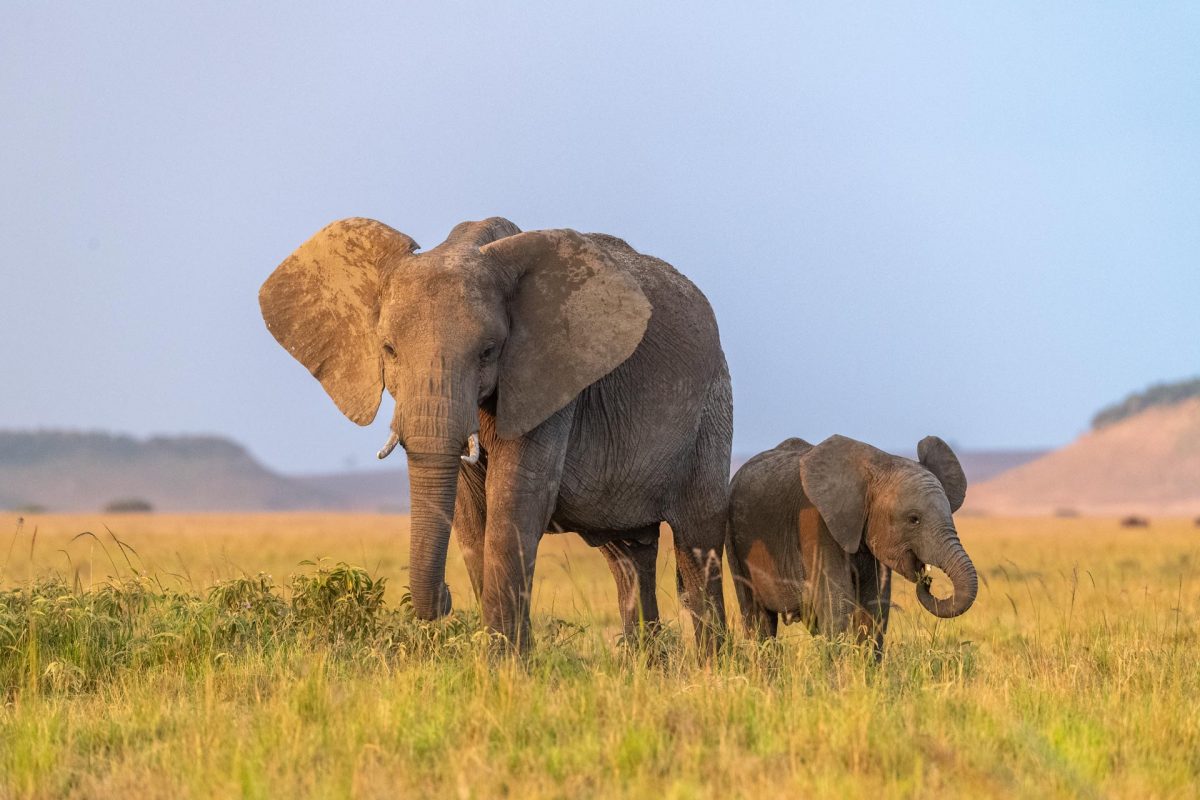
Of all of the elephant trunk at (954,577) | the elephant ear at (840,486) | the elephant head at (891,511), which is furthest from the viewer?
the elephant ear at (840,486)

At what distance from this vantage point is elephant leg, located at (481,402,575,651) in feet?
30.0

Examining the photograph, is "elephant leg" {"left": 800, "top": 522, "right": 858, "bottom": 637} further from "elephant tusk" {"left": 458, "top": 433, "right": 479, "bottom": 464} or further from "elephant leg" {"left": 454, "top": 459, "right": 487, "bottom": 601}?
"elephant tusk" {"left": 458, "top": 433, "right": 479, "bottom": 464}

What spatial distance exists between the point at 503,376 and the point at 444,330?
0.64 meters

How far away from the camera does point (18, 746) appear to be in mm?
7293

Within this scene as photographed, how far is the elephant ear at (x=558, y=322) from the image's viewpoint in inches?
359

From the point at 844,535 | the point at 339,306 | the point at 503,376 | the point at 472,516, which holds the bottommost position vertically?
the point at 844,535

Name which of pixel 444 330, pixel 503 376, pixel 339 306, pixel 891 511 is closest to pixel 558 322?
pixel 503 376

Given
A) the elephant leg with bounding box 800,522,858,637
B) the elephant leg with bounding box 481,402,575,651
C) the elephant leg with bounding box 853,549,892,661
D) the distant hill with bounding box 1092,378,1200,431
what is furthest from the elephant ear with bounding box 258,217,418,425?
the distant hill with bounding box 1092,378,1200,431

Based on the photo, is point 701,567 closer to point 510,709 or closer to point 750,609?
point 750,609

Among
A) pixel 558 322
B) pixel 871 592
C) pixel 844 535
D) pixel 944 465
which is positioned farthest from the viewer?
pixel 944 465

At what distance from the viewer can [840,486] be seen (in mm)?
10672

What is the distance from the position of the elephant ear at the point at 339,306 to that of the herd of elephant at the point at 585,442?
13 mm

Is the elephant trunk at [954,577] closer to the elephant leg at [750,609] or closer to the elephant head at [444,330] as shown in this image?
the elephant leg at [750,609]

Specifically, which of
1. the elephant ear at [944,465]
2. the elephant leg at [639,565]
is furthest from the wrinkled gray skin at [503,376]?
the elephant ear at [944,465]
